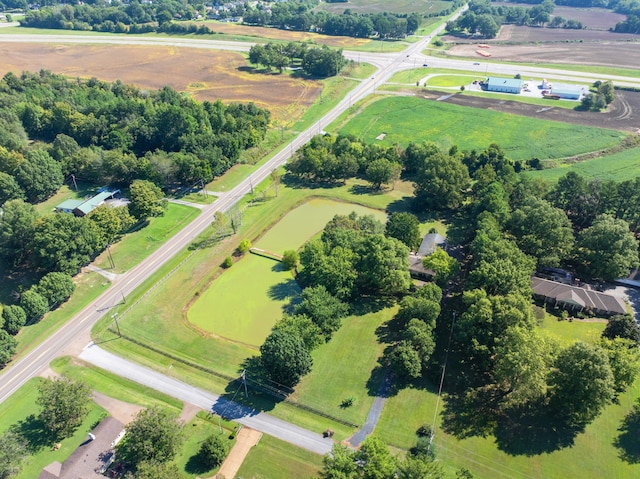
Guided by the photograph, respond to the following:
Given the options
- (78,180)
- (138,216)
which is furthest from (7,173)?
(138,216)

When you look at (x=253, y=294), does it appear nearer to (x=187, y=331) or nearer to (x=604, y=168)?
(x=187, y=331)

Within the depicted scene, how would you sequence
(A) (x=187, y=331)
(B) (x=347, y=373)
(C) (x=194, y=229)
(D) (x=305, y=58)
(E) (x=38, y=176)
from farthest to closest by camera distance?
(D) (x=305, y=58) → (E) (x=38, y=176) → (C) (x=194, y=229) → (A) (x=187, y=331) → (B) (x=347, y=373)

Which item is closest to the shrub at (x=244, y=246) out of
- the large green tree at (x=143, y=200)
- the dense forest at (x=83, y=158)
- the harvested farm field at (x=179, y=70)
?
the large green tree at (x=143, y=200)

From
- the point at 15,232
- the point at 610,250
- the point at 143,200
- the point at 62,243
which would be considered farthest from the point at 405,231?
the point at 15,232

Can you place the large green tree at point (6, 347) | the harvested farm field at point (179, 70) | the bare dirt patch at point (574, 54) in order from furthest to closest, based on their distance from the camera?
the bare dirt patch at point (574, 54), the harvested farm field at point (179, 70), the large green tree at point (6, 347)

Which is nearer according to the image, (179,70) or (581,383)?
(581,383)

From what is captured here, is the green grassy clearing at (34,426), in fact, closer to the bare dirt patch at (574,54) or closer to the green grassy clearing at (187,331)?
the green grassy clearing at (187,331)
